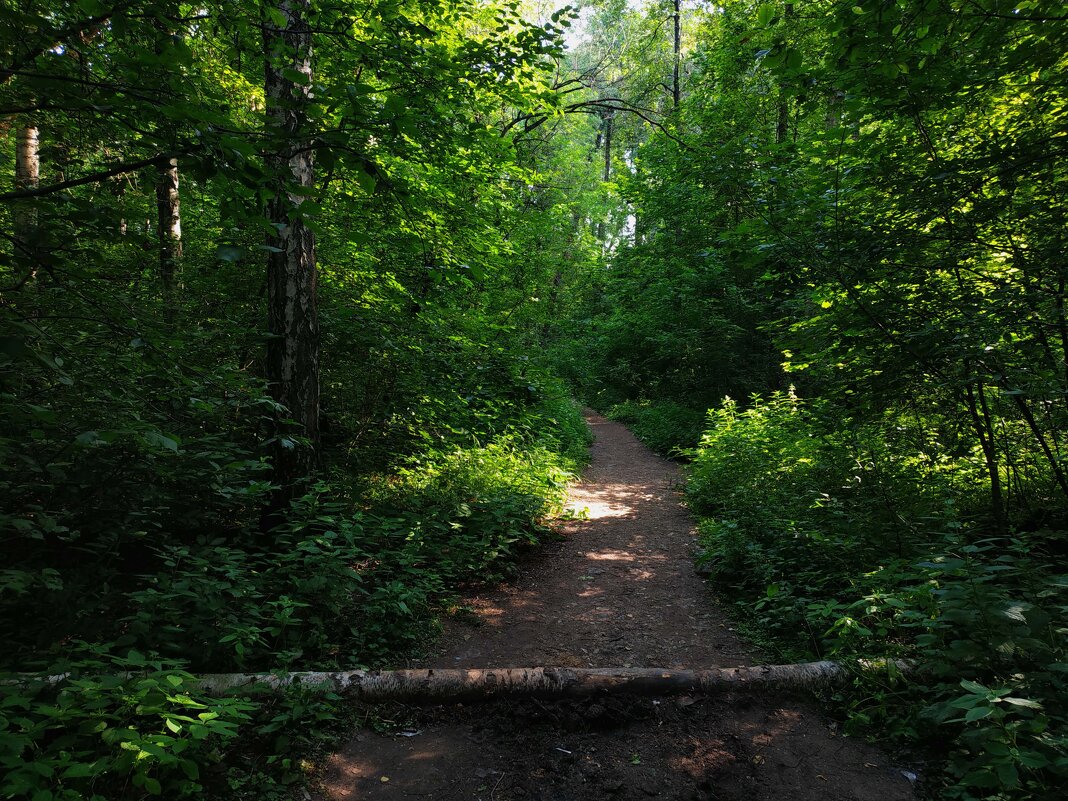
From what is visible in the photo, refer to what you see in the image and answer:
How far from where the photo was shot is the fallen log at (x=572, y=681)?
353 centimetres

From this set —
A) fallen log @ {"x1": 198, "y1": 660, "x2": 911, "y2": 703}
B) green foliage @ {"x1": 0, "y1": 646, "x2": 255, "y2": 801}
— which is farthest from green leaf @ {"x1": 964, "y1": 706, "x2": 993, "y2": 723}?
green foliage @ {"x1": 0, "y1": 646, "x2": 255, "y2": 801}

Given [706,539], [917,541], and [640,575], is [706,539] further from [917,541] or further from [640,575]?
[917,541]

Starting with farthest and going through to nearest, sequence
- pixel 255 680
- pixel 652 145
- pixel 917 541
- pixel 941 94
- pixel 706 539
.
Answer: pixel 652 145
pixel 706 539
pixel 917 541
pixel 941 94
pixel 255 680

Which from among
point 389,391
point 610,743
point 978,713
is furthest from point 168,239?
point 978,713

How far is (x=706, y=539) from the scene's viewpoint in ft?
24.1

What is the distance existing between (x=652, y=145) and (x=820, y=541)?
1706 cm

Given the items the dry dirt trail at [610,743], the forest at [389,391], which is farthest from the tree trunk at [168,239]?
the dry dirt trail at [610,743]

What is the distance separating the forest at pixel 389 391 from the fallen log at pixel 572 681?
230 millimetres

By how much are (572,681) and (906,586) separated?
297 cm

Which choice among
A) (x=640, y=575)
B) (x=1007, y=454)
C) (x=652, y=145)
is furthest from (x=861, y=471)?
(x=652, y=145)

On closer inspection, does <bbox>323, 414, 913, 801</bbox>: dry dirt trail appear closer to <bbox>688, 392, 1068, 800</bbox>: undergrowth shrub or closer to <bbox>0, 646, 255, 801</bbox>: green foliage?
<bbox>688, 392, 1068, 800</bbox>: undergrowth shrub

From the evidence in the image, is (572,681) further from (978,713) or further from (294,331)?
(294,331)

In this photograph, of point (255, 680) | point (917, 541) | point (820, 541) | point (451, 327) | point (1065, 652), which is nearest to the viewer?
point (1065, 652)

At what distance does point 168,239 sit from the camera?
13.3 feet
